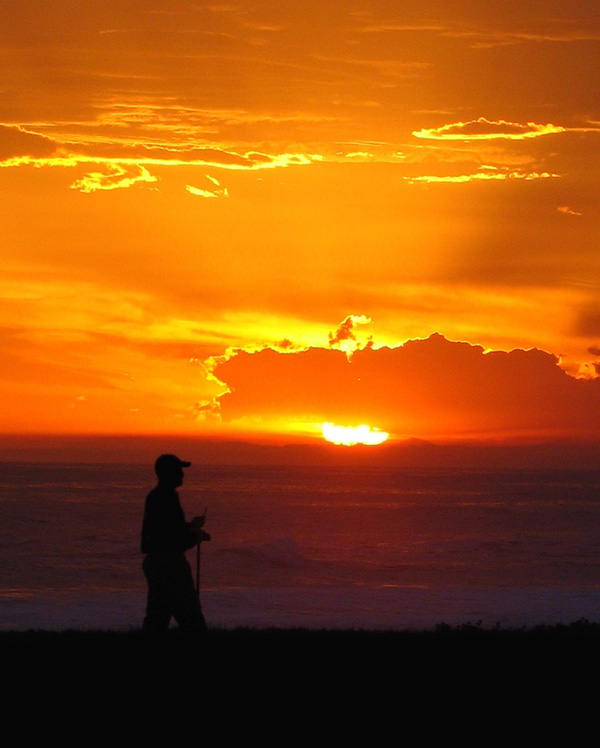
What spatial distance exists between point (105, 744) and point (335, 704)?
5.97 feet

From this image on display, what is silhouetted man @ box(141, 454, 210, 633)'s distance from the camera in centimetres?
909

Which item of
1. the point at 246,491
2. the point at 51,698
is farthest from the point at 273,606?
the point at 246,491

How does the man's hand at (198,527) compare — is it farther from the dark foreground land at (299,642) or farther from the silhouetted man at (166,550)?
the dark foreground land at (299,642)

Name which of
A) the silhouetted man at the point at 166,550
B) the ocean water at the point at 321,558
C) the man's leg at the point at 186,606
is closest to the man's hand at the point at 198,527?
the silhouetted man at the point at 166,550

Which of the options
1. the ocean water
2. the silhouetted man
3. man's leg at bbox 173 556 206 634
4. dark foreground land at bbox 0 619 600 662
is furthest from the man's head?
the ocean water

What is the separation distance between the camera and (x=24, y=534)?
58.8 meters

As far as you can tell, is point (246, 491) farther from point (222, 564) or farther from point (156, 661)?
point (156, 661)

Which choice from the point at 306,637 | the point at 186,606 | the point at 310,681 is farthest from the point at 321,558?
the point at 310,681

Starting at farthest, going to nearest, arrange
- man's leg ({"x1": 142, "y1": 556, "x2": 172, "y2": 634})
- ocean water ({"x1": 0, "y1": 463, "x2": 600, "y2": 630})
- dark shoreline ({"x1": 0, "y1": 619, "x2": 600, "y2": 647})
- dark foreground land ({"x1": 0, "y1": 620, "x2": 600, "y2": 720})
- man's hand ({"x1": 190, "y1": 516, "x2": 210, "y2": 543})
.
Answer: ocean water ({"x1": 0, "y1": 463, "x2": 600, "y2": 630}) → dark shoreline ({"x1": 0, "y1": 619, "x2": 600, "y2": 647}) → man's hand ({"x1": 190, "y1": 516, "x2": 210, "y2": 543}) → man's leg ({"x1": 142, "y1": 556, "x2": 172, "y2": 634}) → dark foreground land ({"x1": 0, "y1": 620, "x2": 600, "y2": 720})

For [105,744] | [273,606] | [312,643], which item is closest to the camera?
[105,744]

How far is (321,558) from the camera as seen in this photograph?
4947cm

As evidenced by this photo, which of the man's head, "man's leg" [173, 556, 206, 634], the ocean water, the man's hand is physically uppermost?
the man's head

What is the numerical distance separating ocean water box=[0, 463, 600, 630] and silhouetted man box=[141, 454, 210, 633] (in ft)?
24.0

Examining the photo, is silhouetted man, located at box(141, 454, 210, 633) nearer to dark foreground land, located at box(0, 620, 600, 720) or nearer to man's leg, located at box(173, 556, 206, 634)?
man's leg, located at box(173, 556, 206, 634)
